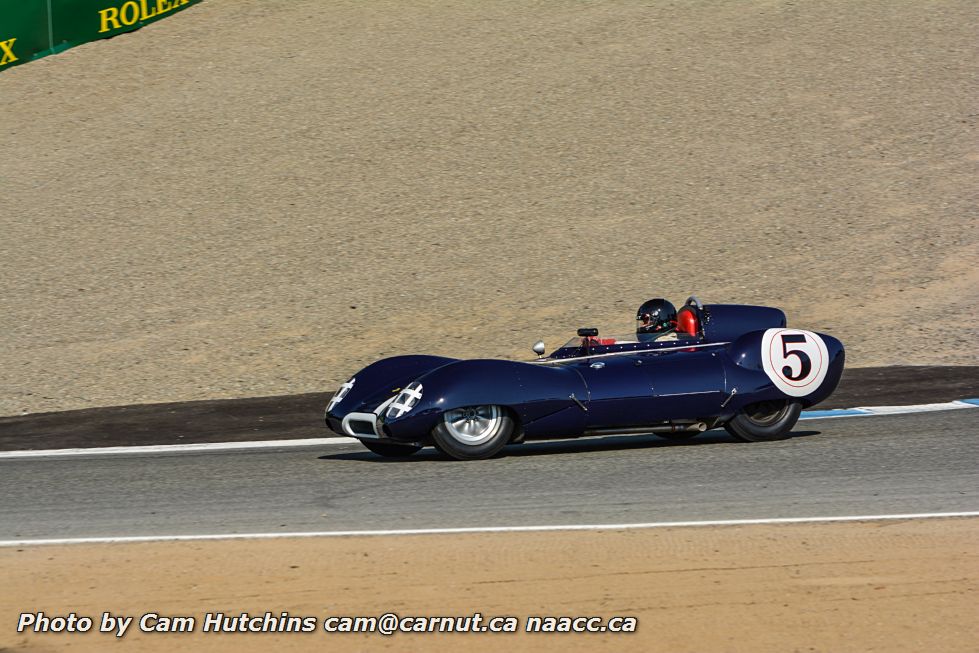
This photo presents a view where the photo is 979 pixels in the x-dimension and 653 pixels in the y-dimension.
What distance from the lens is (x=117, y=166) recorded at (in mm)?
23578

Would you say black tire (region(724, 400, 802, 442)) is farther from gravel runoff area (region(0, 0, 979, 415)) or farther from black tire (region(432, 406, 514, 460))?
gravel runoff area (region(0, 0, 979, 415))

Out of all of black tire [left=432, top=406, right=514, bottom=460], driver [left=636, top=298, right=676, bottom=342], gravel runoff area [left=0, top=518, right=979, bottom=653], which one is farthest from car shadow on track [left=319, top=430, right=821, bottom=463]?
gravel runoff area [left=0, top=518, right=979, bottom=653]

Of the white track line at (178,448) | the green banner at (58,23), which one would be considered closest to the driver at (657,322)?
the white track line at (178,448)

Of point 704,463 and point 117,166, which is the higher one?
point 117,166

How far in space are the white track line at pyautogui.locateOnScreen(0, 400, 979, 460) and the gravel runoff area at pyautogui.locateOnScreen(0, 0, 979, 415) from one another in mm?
2996

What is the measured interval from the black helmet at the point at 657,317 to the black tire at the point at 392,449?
2.03 metres

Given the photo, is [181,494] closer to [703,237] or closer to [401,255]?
[401,255]

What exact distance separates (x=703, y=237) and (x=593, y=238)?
1.67 metres

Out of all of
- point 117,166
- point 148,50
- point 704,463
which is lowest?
point 704,463

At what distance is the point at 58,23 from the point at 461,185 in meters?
10.7

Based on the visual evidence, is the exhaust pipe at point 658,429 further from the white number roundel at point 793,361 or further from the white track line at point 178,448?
the white track line at point 178,448

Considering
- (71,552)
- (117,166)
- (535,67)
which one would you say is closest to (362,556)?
(71,552)

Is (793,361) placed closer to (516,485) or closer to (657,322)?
(657,322)

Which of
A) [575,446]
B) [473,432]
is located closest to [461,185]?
[575,446]
